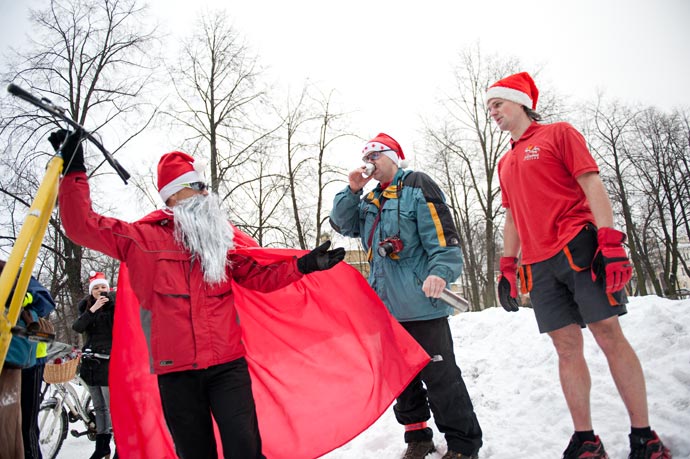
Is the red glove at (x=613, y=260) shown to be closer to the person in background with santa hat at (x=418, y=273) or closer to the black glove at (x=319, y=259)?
the person in background with santa hat at (x=418, y=273)

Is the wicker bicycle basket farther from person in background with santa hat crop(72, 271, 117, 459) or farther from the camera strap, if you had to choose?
the camera strap

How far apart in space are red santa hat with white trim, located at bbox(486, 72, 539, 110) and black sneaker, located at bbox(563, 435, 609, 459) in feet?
7.21

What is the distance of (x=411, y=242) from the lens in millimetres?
3289

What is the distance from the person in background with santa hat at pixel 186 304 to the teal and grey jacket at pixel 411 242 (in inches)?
27.6

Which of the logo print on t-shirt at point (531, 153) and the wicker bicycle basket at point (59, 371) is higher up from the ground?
the logo print on t-shirt at point (531, 153)

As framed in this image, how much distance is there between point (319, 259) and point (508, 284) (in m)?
1.50

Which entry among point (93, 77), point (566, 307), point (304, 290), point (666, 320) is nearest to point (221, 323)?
point (304, 290)

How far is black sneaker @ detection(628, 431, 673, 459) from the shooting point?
7.63 ft

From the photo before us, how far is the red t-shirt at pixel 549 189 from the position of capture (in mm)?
2697

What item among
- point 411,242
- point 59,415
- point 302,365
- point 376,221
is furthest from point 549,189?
point 59,415

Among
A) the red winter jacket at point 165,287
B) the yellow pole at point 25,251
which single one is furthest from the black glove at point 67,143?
the yellow pole at point 25,251

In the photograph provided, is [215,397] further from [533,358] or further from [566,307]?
[533,358]

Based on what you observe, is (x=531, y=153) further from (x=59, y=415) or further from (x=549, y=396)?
(x=59, y=415)

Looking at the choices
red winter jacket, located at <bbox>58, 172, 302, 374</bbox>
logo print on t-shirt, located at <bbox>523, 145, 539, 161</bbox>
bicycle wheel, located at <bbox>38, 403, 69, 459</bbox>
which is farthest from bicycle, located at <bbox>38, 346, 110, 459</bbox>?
logo print on t-shirt, located at <bbox>523, 145, 539, 161</bbox>
